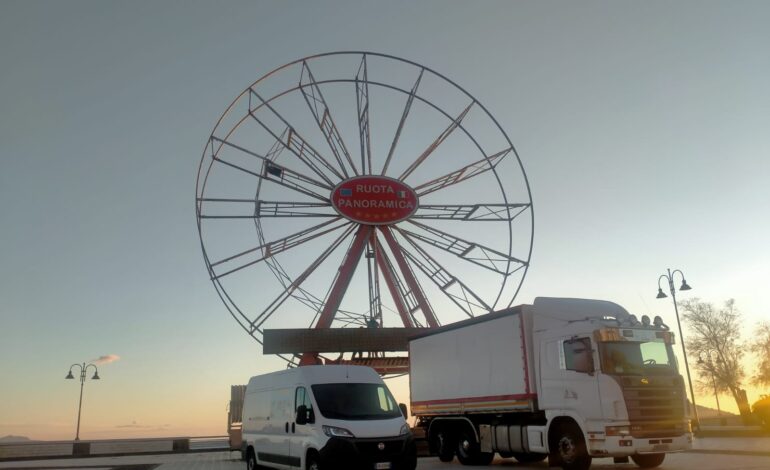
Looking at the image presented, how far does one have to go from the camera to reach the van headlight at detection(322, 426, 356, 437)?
480 inches

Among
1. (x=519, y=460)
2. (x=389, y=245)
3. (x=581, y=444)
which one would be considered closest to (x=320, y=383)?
(x=581, y=444)

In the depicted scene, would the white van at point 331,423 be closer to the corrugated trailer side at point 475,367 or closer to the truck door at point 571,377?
the corrugated trailer side at point 475,367

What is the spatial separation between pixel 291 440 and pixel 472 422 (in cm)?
551

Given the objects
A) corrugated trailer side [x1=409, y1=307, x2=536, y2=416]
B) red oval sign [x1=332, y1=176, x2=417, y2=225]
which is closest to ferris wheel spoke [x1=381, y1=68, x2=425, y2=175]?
red oval sign [x1=332, y1=176, x2=417, y2=225]

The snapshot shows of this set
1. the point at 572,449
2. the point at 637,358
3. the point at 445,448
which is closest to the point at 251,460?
the point at 445,448

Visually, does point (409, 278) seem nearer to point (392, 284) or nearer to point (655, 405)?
point (392, 284)

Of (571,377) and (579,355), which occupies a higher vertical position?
(579,355)

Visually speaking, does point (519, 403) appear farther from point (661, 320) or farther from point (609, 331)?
point (661, 320)

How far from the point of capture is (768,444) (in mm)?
18859

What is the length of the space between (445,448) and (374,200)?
14380 mm

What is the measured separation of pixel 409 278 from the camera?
29.2m

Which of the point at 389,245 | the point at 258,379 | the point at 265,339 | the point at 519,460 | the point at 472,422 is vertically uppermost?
the point at 389,245

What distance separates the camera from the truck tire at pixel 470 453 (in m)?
16.6

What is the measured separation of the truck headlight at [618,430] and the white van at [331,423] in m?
4.06
